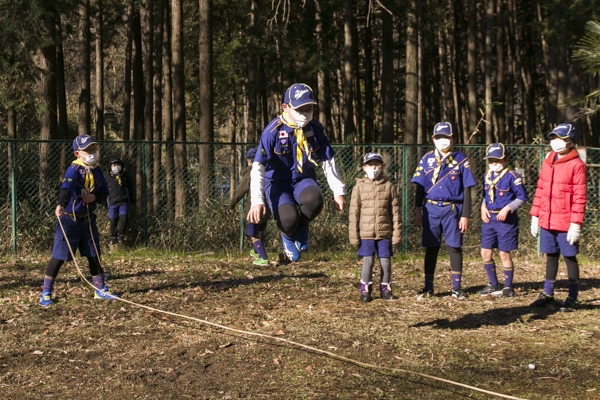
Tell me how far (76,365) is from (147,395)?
1.24 meters

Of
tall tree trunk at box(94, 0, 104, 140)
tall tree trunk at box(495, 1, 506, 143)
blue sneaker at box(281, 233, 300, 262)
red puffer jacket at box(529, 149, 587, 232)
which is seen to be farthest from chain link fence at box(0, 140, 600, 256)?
tall tree trunk at box(495, 1, 506, 143)

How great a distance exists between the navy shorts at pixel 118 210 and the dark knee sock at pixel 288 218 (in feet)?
29.6

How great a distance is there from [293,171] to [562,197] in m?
4.07

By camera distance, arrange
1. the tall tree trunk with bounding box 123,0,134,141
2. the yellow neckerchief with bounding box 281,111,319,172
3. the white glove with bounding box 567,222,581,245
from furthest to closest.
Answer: the tall tree trunk with bounding box 123,0,134,141 → the white glove with bounding box 567,222,581,245 → the yellow neckerchief with bounding box 281,111,319,172

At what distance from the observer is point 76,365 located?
7293mm

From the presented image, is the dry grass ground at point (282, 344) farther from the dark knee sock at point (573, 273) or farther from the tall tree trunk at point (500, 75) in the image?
the tall tree trunk at point (500, 75)

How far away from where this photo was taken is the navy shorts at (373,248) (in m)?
9.77

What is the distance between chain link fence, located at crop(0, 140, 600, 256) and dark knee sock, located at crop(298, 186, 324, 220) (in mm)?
8260

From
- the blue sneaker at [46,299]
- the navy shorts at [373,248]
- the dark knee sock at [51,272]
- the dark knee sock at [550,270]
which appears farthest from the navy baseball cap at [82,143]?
the dark knee sock at [550,270]

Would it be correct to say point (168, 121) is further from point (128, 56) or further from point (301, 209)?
point (301, 209)

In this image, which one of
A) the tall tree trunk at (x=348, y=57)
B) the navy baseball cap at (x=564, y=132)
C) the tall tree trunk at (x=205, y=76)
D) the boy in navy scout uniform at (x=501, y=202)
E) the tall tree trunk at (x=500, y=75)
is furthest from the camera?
the tall tree trunk at (x=500, y=75)

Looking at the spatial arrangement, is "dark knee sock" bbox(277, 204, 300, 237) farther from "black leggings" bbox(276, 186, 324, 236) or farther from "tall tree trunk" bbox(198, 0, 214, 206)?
"tall tree trunk" bbox(198, 0, 214, 206)

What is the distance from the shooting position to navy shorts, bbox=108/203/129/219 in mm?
14788

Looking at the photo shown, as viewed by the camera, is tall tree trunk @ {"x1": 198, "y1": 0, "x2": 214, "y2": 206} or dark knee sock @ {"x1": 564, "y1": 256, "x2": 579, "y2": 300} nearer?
dark knee sock @ {"x1": 564, "y1": 256, "x2": 579, "y2": 300}
